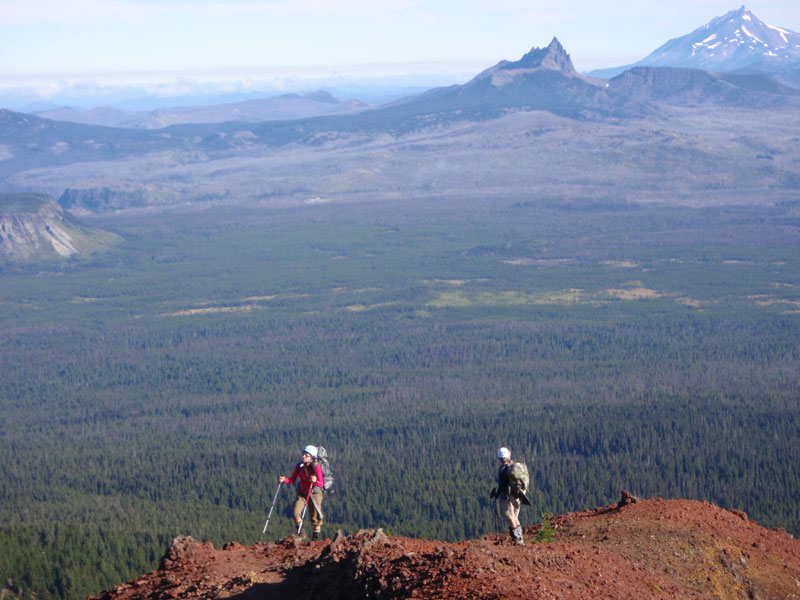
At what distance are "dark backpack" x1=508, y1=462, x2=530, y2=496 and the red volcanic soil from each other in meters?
1.41

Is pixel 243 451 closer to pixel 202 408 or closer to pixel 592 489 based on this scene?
pixel 202 408

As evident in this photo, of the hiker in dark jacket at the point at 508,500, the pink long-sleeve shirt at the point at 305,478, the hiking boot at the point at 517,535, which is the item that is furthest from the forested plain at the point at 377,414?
the hiking boot at the point at 517,535

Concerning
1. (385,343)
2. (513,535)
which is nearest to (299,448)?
(385,343)

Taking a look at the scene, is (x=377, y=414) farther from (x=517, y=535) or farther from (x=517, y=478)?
(x=517, y=478)

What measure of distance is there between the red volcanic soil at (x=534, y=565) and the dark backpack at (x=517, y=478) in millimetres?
1415

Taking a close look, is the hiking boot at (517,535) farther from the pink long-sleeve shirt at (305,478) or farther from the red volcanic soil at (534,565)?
the pink long-sleeve shirt at (305,478)

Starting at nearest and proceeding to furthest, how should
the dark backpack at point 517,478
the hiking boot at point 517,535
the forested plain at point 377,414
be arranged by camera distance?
the dark backpack at point 517,478
the hiking boot at point 517,535
the forested plain at point 377,414

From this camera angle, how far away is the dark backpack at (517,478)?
25.9m

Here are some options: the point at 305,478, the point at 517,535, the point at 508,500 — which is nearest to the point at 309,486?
the point at 305,478

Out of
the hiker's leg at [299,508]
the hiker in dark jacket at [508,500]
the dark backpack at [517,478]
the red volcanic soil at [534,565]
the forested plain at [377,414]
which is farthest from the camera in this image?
the forested plain at [377,414]

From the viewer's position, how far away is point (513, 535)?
26406 mm

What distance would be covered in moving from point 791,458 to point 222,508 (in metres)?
50.2

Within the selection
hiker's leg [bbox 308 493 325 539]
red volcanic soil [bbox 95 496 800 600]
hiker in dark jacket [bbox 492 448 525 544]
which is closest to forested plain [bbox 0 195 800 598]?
hiker's leg [bbox 308 493 325 539]

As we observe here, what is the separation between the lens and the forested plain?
76812mm
